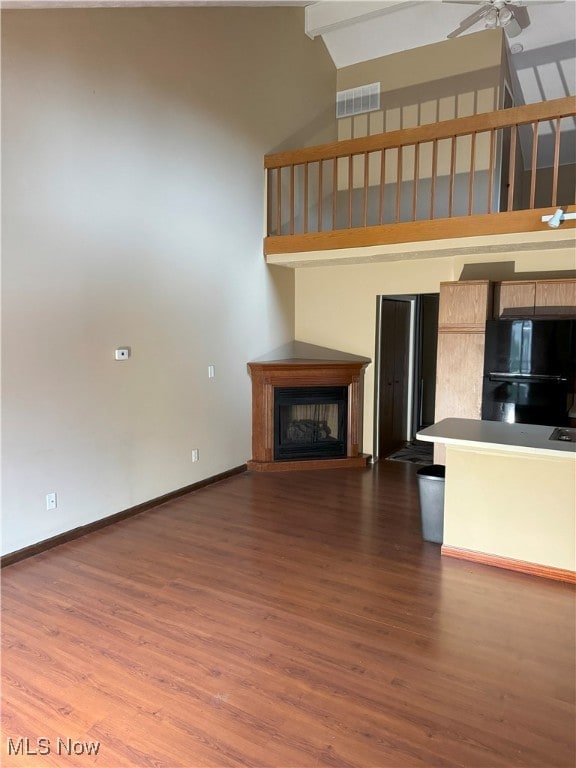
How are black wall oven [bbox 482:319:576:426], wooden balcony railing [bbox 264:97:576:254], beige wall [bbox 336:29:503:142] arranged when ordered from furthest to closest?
1. beige wall [bbox 336:29:503:142]
2. black wall oven [bbox 482:319:576:426]
3. wooden balcony railing [bbox 264:97:576:254]

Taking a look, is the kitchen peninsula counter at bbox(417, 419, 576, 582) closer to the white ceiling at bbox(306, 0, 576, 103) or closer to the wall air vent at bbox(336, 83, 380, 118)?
the white ceiling at bbox(306, 0, 576, 103)

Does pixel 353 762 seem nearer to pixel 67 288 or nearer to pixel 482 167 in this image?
pixel 67 288

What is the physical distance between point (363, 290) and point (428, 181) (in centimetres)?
163

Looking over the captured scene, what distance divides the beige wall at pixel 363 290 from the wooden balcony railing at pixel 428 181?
20.5 inches

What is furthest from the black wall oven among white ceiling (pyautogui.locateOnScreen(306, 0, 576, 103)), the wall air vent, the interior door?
the wall air vent

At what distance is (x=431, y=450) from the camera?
21.9ft

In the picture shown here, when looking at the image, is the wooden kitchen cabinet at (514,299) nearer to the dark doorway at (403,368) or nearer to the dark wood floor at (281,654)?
the dark doorway at (403,368)

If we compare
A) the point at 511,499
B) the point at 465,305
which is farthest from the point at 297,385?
the point at 511,499

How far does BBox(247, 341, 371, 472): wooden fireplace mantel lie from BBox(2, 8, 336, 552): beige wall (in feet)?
0.48

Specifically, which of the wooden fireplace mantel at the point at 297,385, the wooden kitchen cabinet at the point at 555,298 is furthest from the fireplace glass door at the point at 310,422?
the wooden kitchen cabinet at the point at 555,298

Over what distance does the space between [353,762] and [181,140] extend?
454 cm

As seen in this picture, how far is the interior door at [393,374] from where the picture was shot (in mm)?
6195

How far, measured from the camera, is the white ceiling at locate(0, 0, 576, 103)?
5512 mm


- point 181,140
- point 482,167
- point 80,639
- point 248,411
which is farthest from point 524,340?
point 80,639
